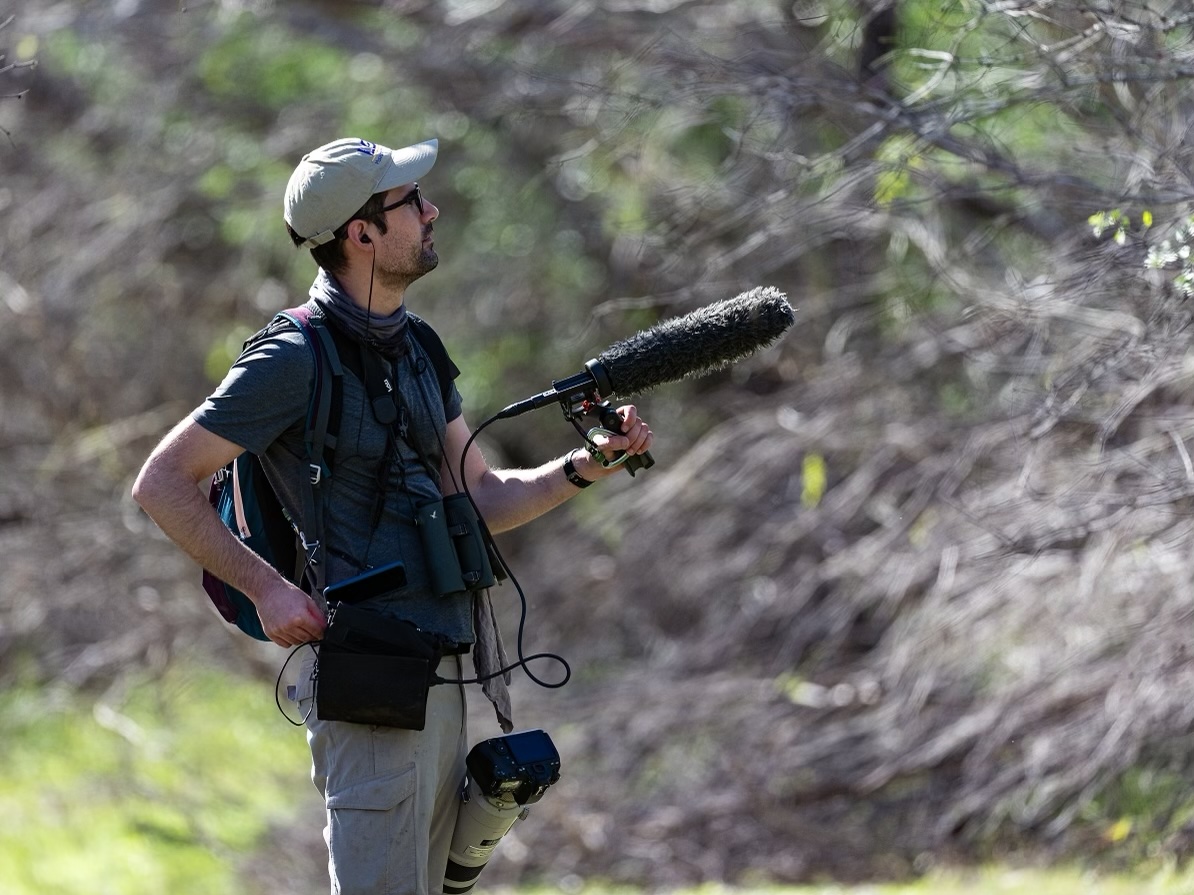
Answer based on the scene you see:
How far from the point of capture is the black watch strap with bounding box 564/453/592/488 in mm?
4230

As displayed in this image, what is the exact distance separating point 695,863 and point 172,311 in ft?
20.0

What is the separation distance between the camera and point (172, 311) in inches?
479

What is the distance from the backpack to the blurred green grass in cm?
444

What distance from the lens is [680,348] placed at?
405 cm

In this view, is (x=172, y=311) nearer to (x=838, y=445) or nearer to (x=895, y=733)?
(x=838, y=445)

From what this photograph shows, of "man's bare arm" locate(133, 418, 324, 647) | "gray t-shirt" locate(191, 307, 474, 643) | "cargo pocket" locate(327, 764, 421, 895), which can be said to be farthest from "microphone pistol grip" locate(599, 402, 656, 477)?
"cargo pocket" locate(327, 764, 421, 895)

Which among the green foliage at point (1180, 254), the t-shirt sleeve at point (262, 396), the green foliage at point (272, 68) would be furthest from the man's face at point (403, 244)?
the green foliage at point (272, 68)

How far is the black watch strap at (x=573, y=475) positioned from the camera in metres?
4.23

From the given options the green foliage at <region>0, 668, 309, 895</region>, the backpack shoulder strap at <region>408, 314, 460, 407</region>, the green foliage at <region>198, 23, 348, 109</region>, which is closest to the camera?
the backpack shoulder strap at <region>408, 314, 460, 407</region>

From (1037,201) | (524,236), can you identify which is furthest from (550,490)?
(524,236)

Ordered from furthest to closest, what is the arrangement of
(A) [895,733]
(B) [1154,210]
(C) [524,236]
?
1. (C) [524,236]
2. (A) [895,733]
3. (B) [1154,210]

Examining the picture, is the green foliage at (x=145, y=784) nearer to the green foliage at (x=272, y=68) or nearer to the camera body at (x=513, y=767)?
the green foliage at (x=272, y=68)

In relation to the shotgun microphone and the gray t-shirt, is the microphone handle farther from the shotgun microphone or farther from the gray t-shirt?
the gray t-shirt

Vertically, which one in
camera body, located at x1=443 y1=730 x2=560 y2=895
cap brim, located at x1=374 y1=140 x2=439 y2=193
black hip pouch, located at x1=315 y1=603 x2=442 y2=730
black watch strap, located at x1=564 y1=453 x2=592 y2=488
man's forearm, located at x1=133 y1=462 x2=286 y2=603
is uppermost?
cap brim, located at x1=374 y1=140 x2=439 y2=193
